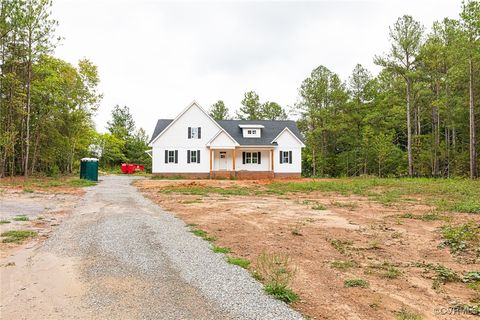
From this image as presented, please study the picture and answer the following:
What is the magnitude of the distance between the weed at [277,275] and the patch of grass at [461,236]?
3756mm

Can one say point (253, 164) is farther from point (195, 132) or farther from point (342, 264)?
point (342, 264)

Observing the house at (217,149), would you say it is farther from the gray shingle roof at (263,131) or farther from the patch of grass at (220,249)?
the patch of grass at (220,249)

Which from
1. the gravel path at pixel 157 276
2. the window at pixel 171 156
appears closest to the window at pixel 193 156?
the window at pixel 171 156

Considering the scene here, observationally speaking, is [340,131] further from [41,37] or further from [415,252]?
[415,252]

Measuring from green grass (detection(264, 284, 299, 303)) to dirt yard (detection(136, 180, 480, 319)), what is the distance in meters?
0.12

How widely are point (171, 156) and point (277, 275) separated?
27666 millimetres

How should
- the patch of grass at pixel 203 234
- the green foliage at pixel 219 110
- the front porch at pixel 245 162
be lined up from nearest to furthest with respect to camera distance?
the patch of grass at pixel 203 234 → the front porch at pixel 245 162 → the green foliage at pixel 219 110

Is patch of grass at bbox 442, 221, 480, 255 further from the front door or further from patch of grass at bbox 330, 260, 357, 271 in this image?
the front door

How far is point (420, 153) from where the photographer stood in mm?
32281

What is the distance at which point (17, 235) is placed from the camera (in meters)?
7.42

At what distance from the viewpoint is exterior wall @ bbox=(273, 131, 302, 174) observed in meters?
33.0

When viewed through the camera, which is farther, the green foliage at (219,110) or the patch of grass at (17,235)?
the green foliage at (219,110)

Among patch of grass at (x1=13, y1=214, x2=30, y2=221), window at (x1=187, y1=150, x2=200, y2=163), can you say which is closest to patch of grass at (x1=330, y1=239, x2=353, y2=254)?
patch of grass at (x1=13, y1=214, x2=30, y2=221)

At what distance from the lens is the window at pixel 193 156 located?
31.5m
